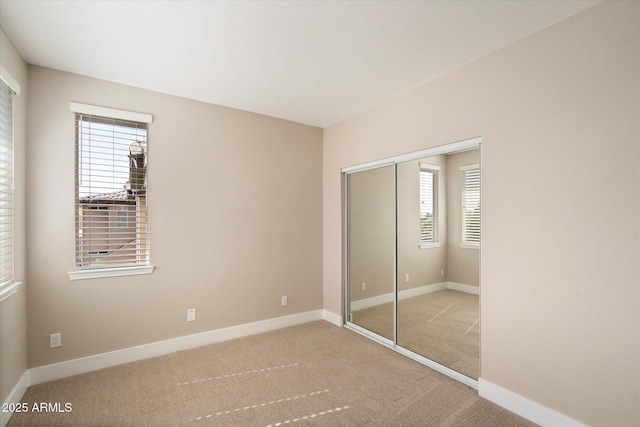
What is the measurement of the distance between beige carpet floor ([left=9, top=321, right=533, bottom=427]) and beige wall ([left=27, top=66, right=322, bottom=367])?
0.43m

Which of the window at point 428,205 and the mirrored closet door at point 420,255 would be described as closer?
the mirrored closet door at point 420,255

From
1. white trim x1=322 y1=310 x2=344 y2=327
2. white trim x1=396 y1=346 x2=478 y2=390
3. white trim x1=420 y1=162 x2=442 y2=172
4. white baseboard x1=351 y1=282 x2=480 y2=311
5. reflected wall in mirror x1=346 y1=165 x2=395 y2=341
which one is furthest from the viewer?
white trim x1=322 y1=310 x2=344 y2=327

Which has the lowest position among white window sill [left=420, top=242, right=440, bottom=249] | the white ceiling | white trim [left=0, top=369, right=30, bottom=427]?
white trim [left=0, top=369, right=30, bottom=427]

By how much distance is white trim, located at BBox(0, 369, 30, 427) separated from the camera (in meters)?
2.02

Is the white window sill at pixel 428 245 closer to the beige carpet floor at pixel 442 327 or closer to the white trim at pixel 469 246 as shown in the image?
the white trim at pixel 469 246

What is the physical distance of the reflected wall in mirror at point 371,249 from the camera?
344 centimetres

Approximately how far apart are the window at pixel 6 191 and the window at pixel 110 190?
50 centimetres

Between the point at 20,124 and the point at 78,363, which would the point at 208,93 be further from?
the point at 78,363

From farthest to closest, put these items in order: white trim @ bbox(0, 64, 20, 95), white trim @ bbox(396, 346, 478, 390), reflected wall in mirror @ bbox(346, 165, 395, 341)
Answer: reflected wall in mirror @ bbox(346, 165, 395, 341)
white trim @ bbox(396, 346, 478, 390)
white trim @ bbox(0, 64, 20, 95)

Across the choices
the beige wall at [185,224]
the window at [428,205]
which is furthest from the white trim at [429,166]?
the beige wall at [185,224]

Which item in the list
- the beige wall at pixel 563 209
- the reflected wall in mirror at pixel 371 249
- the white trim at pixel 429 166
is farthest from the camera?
the reflected wall in mirror at pixel 371 249

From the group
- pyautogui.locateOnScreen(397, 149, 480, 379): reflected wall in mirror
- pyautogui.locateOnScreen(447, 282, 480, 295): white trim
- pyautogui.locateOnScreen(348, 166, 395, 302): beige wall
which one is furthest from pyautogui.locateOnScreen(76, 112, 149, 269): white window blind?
pyautogui.locateOnScreen(447, 282, 480, 295): white trim

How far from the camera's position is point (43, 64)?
256 centimetres

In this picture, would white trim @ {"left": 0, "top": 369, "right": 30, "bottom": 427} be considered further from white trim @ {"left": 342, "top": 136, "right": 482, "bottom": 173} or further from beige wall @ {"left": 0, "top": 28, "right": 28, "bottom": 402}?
white trim @ {"left": 342, "top": 136, "right": 482, "bottom": 173}
